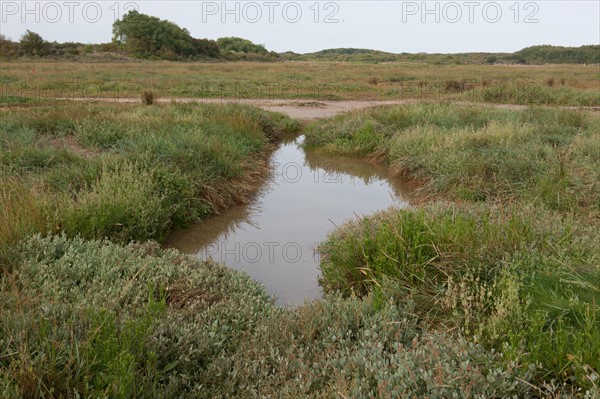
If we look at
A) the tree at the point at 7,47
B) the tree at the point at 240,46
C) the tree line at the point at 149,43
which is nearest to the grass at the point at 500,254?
the tree at the point at 7,47

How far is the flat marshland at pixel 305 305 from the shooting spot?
293 centimetres

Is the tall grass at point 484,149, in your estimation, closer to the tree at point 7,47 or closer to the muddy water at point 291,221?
the muddy water at point 291,221

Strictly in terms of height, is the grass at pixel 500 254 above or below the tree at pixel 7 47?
below

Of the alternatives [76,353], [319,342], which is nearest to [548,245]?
[319,342]

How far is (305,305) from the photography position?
434 cm

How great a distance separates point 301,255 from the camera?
22.3 ft

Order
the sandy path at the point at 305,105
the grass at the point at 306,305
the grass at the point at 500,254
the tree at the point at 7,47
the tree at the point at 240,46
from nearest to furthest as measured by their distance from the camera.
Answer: the grass at the point at 306,305, the grass at the point at 500,254, the sandy path at the point at 305,105, the tree at the point at 7,47, the tree at the point at 240,46

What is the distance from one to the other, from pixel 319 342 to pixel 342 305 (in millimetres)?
490

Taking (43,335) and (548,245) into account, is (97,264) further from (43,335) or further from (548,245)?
(548,245)

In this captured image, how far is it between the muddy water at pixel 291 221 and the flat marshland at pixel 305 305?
1.15ft

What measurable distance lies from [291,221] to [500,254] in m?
4.29

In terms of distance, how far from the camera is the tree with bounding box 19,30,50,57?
55.4 m

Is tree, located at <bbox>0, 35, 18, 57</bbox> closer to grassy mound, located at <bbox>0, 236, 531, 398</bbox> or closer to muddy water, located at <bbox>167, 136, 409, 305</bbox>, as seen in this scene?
muddy water, located at <bbox>167, 136, 409, 305</bbox>

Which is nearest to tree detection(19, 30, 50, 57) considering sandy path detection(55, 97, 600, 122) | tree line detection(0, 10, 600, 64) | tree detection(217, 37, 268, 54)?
tree line detection(0, 10, 600, 64)
